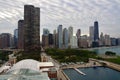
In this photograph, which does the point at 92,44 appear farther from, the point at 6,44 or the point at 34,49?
the point at 34,49

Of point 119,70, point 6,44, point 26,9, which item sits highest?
point 26,9

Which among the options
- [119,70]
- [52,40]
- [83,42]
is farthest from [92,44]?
[119,70]

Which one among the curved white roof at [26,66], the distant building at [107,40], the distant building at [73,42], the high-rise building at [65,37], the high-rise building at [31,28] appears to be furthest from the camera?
the distant building at [107,40]

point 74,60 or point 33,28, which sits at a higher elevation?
point 33,28

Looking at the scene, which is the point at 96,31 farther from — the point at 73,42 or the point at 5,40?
the point at 5,40

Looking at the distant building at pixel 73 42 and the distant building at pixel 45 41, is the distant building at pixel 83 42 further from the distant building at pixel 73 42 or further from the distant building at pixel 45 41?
the distant building at pixel 45 41

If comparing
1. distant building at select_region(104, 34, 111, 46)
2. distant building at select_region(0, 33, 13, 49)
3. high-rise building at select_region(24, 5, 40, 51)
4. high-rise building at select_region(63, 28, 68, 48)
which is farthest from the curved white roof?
distant building at select_region(104, 34, 111, 46)

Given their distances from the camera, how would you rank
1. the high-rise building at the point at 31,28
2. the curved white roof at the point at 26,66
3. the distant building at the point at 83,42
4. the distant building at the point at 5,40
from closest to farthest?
the curved white roof at the point at 26,66, the high-rise building at the point at 31,28, the distant building at the point at 5,40, the distant building at the point at 83,42

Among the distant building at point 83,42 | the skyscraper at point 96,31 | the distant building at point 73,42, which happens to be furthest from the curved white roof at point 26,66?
the skyscraper at point 96,31
